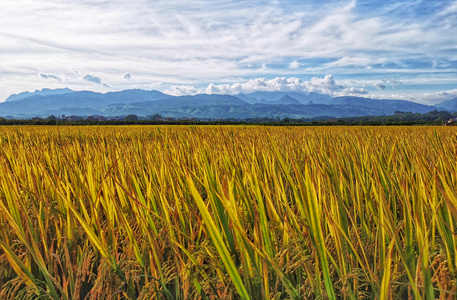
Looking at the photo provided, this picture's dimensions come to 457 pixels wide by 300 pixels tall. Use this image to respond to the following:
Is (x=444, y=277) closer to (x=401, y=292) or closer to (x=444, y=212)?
(x=401, y=292)

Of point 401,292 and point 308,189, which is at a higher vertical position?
point 308,189

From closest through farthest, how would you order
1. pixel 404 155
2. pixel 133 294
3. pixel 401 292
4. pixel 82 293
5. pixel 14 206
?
1. pixel 401 292
2. pixel 133 294
3. pixel 82 293
4. pixel 14 206
5. pixel 404 155

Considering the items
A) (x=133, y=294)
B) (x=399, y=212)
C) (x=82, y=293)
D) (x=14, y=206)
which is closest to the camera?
(x=133, y=294)

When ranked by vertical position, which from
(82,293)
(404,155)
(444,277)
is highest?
(404,155)

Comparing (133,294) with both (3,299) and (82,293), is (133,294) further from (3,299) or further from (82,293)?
(3,299)

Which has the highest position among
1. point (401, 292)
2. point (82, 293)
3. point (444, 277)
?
point (444, 277)

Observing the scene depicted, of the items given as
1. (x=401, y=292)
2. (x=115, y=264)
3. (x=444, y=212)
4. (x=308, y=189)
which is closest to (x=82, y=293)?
(x=115, y=264)

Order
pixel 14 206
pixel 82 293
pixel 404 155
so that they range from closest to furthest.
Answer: pixel 82 293 < pixel 14 206 < pixel 404 155

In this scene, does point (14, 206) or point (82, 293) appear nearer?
point (82, 293)

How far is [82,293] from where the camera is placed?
4.18 feet

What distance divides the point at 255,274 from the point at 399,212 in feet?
3.55

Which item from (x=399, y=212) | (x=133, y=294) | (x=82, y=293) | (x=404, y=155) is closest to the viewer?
(x=133, y=294)

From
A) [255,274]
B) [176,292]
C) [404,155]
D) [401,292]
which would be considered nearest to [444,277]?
[401,292]

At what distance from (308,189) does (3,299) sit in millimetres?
1194
